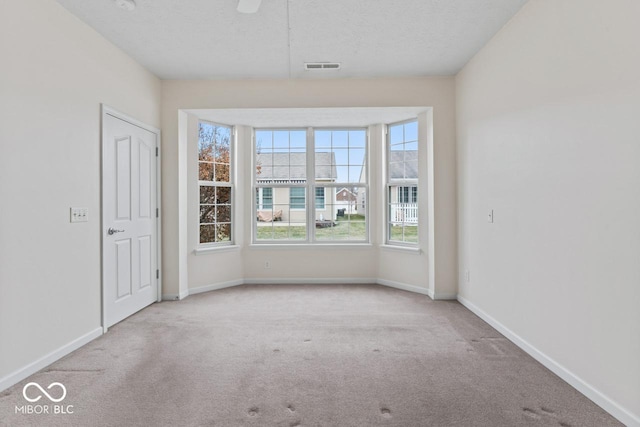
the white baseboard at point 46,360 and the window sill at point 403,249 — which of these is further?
Result: the window sill at point 403,249

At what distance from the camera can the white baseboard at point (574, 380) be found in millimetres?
1720

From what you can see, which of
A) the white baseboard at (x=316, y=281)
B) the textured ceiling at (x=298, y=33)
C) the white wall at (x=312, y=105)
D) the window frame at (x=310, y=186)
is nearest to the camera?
the textured ceiling at (x=298, y=33)

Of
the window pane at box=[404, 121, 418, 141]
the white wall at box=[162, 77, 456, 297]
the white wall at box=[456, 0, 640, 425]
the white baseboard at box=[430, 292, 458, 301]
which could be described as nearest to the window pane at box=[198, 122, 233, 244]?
the white wall at box=[162, 77, 456, 297]

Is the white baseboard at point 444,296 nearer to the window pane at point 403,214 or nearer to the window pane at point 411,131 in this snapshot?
the window pane at point 403,214

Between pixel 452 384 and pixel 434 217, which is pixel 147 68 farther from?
pixel 452 384

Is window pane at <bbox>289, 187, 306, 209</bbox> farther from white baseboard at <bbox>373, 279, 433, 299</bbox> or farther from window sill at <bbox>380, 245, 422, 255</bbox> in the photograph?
white baseboard at <bbox>373, 279, 433, 299</bbox>

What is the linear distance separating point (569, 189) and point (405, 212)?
97.1 inches

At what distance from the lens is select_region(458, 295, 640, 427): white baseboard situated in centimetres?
172

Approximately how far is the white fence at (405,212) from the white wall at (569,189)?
123 cm

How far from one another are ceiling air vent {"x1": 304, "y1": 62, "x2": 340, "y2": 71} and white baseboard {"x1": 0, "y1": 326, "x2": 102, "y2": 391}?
10.8ft

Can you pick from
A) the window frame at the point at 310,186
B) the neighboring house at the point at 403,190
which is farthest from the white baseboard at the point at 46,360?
the neighboring house at the point at 403,190

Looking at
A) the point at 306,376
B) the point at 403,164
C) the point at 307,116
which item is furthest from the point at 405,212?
the point at 306,376

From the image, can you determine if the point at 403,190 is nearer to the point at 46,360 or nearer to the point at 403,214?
the point at 403,214

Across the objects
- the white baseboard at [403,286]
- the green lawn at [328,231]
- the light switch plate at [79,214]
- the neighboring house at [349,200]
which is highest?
the neighboring house at [349,200]
